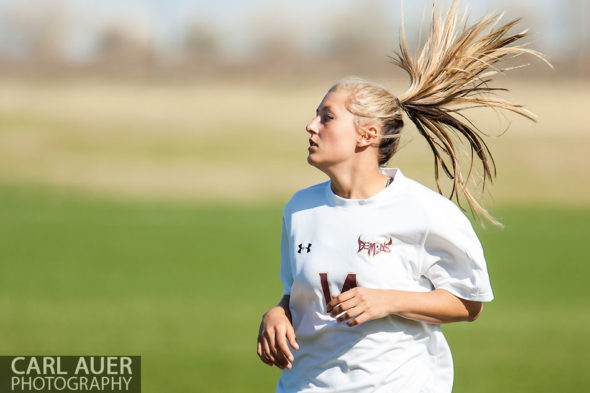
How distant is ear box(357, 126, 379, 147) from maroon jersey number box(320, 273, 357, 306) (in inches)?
23.5

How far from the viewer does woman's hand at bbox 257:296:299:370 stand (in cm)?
388

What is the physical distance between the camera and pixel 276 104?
51688 millimetres

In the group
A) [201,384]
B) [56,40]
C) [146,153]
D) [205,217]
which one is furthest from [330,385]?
[56,40]

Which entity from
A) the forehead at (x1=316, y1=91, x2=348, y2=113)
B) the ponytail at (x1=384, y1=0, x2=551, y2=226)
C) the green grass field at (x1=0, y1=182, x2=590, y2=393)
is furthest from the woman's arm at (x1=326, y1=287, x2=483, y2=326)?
the green grass field at (x1=0, y1=182, x2=590, y2=393)

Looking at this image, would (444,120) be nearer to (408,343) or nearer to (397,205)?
(397,205)

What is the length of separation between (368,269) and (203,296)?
35.8ft

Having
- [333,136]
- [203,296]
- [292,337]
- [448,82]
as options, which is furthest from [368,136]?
[203,296]

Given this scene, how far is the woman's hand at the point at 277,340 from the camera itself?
388 centimetres

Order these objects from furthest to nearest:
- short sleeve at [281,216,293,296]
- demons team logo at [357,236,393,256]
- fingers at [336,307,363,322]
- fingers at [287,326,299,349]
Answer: short sleeve at [281,216,293,296] → demons team logo at [357,236,393,256] → fingers at [287,326,299,349] → fingers at [336,307,363,322]

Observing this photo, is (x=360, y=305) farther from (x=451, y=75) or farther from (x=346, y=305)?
(x=451, y=75)

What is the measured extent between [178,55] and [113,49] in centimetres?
420

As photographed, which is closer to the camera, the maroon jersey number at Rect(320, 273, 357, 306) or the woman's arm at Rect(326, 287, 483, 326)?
the woman's arm at Rect(326, 287, 483, 326)

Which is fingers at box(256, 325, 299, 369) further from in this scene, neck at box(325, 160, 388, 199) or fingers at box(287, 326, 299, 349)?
neck at box(325, 160, 388, 199)

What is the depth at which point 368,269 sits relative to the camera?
3959 mm
